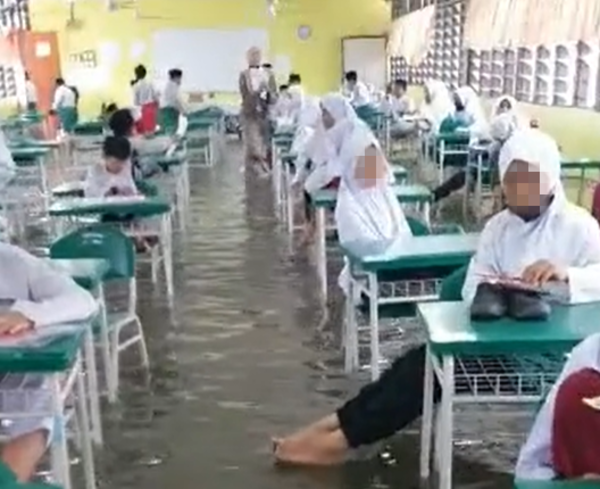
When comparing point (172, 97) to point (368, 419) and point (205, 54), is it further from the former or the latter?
point (368, 419)

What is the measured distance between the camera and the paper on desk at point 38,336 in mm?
3047

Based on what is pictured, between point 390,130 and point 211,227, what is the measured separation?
20.4ft

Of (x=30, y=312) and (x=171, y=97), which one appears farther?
(x=171, y=97)

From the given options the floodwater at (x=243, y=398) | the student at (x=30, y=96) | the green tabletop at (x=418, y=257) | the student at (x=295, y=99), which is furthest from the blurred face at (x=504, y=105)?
the student at (x=30, y=96)

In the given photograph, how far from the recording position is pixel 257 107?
49.0ft

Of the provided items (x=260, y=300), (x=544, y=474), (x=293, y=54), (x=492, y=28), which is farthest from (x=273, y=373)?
(x=293, y=54)

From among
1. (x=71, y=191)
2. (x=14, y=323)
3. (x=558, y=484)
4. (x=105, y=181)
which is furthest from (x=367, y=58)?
(x=558, y=484)

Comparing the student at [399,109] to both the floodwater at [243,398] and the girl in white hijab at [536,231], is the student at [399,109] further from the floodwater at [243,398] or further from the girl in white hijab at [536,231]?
the girl in white hijab at [536,231]

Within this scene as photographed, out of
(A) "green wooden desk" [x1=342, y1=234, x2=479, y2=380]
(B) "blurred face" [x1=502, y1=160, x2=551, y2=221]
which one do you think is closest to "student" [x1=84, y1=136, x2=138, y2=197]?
(A) "green wooden desk" [x1=342, y1=234, x2=479, y2=380]

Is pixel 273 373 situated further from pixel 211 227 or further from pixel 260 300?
Answer: pixel 211 227

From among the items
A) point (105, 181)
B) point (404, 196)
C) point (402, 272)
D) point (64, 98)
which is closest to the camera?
point (402, 272)

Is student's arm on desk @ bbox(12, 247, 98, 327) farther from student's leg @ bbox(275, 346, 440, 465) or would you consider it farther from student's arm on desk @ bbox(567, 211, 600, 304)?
student's arm on desk @ bbox(567, 211, 600, 304)

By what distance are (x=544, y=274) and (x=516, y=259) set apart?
0.30m

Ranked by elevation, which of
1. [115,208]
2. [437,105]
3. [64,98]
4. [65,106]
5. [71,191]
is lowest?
[65,106]
